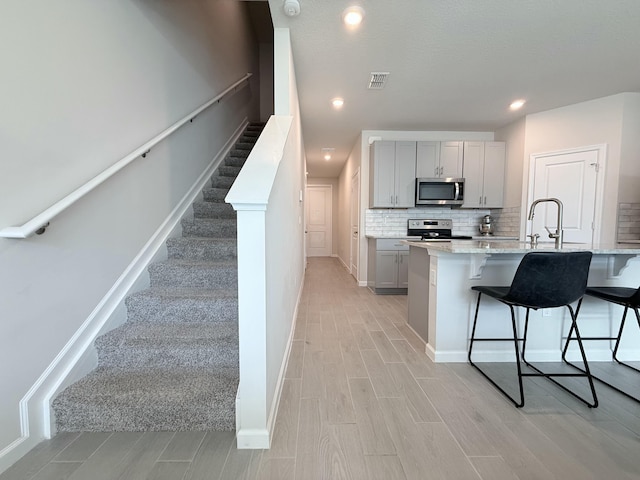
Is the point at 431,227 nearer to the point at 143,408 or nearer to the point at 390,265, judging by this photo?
the point at 390,265

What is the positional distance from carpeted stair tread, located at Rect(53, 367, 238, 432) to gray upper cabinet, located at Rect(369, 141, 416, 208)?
136 inches

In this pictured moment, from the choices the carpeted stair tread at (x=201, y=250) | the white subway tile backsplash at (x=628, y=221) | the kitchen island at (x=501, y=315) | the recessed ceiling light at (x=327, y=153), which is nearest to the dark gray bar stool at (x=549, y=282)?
the kitchen island at (x=501, y=315)

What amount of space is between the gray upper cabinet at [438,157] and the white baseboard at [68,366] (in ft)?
12.3

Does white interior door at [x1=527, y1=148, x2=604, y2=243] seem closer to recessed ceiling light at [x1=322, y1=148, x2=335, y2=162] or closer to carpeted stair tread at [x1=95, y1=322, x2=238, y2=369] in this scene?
recessed ceiling light at [x1=322, y1=148, x2=335, y2=162]

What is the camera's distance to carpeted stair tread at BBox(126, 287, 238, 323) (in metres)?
1.82

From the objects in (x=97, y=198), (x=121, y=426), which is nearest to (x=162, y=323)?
(x=121, y=426)

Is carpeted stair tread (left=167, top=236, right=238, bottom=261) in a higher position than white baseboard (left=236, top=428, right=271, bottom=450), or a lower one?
higher

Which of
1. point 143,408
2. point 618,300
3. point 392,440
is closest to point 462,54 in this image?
point 618,300

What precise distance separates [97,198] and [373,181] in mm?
3449

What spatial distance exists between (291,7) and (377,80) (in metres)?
1.27

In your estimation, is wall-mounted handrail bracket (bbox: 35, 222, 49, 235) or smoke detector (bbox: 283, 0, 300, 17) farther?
smoke detector (bbox: 283, 0, 300, 17)

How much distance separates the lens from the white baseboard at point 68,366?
1.21m

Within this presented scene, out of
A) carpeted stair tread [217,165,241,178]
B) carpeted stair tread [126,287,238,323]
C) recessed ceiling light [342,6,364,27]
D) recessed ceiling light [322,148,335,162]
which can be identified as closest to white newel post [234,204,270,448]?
carpeted stair tread [126,287,238,323]

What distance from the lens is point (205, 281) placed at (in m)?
2.08
